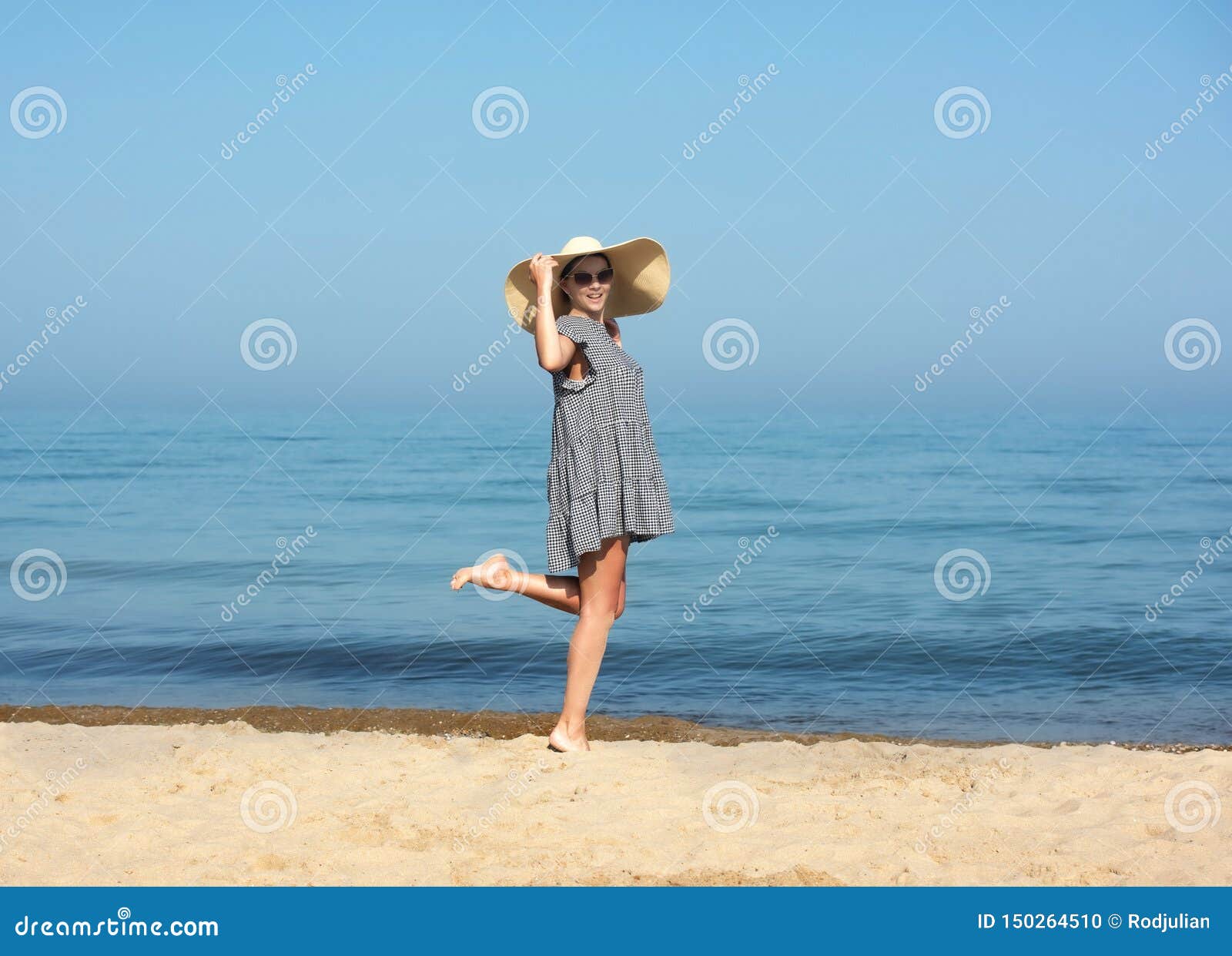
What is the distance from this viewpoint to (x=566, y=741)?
14.6 feet

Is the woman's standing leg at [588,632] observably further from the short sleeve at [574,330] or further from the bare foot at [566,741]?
the short sleeve at [574,330]

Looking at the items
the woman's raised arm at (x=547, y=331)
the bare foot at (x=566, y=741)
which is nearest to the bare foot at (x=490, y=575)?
the bare foot at (x=566, y=741)

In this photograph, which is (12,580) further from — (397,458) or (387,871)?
(397,458)

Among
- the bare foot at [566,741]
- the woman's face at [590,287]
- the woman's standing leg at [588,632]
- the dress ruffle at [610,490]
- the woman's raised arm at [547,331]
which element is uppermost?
the woman's face at [590,287]

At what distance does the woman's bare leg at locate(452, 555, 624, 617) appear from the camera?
432 cm

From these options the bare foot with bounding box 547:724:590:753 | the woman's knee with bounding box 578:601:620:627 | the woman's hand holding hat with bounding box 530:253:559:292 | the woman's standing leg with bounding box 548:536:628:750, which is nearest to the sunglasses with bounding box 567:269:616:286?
the woman's hand holding hat with bounding box 530:253:559:292

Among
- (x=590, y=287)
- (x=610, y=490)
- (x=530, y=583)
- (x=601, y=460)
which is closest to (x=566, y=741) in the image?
(x=530, y=583)

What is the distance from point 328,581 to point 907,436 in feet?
78.9

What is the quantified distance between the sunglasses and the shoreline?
202cm

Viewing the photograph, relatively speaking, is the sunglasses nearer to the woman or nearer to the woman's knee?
the woman

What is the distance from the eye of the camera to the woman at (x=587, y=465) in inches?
168

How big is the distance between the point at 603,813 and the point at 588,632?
95 cm

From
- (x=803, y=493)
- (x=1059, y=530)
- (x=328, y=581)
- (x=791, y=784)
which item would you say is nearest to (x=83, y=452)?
(x=803, y=493)

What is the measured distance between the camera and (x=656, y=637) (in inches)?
295
